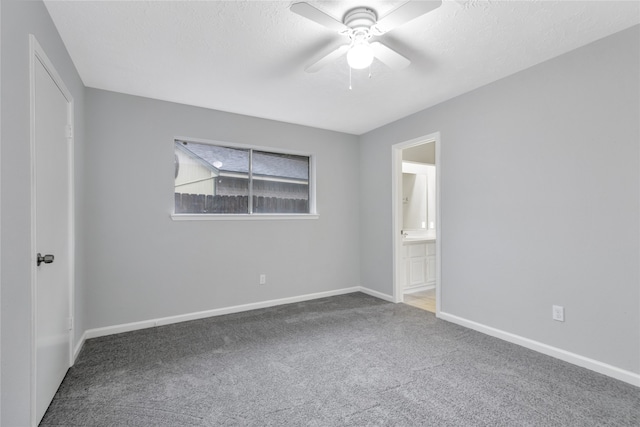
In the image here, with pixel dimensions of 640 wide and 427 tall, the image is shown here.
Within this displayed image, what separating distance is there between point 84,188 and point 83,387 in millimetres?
1803

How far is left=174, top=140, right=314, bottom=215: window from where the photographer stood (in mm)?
3631

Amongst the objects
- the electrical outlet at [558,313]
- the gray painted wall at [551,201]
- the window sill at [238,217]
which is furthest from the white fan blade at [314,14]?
the electrical outlet at [558,313]

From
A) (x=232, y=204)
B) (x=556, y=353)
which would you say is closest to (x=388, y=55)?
(x=232, y=204)

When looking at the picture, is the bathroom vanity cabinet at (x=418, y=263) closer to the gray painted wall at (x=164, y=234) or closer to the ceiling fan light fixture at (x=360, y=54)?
the gray painted wall at (x=164, y=234)

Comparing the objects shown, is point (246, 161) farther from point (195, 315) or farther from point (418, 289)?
point (418, 289)

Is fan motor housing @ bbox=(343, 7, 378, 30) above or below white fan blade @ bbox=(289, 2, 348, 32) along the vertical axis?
above

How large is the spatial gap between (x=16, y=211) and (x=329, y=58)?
6.62 feet

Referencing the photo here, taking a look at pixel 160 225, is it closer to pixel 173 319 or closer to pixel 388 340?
pixel 173 319

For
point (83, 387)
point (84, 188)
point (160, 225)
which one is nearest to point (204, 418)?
point (83, 387)

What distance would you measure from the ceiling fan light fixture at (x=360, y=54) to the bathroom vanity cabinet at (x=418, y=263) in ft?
9.89

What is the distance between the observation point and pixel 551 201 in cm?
258

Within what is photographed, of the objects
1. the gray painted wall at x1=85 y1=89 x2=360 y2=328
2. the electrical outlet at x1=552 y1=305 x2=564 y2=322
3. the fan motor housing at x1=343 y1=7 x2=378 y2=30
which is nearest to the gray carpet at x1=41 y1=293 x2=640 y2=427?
the electrical outlet at x1=552 y1=305 x2=564 y2=322

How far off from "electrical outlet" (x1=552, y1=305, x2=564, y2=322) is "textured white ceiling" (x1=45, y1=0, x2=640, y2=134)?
2.07m

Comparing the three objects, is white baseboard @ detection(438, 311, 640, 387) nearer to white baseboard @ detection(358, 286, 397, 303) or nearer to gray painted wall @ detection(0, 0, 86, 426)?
white baseboard @ detection(358, 286, 397, 303)
